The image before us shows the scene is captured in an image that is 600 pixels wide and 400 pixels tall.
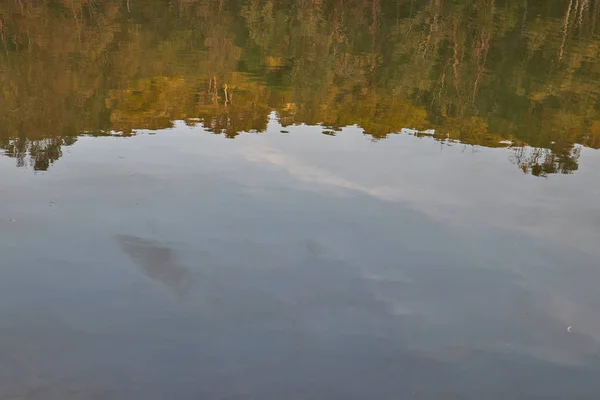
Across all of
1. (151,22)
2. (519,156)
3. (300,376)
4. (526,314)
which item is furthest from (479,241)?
(151,22)

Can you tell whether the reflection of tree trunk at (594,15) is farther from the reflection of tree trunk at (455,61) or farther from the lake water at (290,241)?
the lake water at (290,241)

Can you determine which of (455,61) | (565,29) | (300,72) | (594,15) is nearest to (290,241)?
(300,72)

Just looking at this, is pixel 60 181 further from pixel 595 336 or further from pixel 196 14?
pixel 196 14

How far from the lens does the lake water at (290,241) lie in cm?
1186

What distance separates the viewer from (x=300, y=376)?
11.6 metres

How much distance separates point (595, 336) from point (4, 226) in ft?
49.1

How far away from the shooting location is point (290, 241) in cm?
1694

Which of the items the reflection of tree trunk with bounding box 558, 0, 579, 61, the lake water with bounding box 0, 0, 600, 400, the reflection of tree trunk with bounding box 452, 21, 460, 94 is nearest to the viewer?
the lake water with bounding box 0, 0, 600, 400

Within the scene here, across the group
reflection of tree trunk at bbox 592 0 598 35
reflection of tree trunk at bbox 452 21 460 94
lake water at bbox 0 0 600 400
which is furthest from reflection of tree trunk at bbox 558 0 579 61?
lake water at bbox 0 0 600 400

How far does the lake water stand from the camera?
11859 mm

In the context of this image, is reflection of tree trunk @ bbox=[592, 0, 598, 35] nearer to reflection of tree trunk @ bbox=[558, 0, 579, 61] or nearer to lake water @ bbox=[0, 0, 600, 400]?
reflection of tree trunk @ bbox=[558, 0, 579, 61]

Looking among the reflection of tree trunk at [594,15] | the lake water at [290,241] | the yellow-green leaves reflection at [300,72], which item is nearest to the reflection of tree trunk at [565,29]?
the yellow-green leaves reflection at [300,72]

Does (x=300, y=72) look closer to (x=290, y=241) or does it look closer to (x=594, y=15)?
(x=290, y=241)

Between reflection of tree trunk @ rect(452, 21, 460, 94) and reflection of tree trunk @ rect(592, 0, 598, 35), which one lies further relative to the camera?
reflection of tree trunk @ rect(592, 0, 598, 35)
